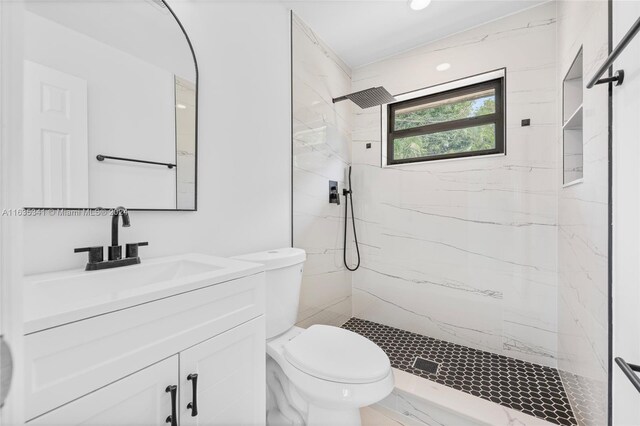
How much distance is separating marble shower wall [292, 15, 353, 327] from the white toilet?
1.63ft

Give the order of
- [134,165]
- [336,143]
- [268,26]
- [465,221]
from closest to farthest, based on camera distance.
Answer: [134,165], [268,26], [465,221], [336,143]

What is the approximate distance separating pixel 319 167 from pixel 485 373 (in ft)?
5.68

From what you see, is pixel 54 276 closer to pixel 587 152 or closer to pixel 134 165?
pixel 134 165

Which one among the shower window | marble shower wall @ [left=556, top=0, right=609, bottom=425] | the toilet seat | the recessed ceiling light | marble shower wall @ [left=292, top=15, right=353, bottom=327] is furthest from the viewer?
the shower window

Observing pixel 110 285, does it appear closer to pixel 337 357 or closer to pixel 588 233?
pixel 337 357

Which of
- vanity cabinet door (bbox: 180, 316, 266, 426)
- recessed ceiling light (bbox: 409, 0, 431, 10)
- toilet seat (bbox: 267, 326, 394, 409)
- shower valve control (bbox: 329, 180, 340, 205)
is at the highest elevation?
recessed ceiling light (bbox: 409, 0, 431, 10)

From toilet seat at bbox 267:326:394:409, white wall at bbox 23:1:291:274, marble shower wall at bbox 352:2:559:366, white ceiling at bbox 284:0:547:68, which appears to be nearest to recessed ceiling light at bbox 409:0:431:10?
white ceiling at bbox 284:0:547:68

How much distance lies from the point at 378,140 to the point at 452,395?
6.10 ft

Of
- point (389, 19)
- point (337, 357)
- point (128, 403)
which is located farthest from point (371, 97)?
point (128, 403)

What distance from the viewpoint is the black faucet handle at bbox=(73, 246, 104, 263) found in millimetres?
890

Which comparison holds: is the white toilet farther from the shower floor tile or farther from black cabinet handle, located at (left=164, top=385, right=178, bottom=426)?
the shower floor tile
